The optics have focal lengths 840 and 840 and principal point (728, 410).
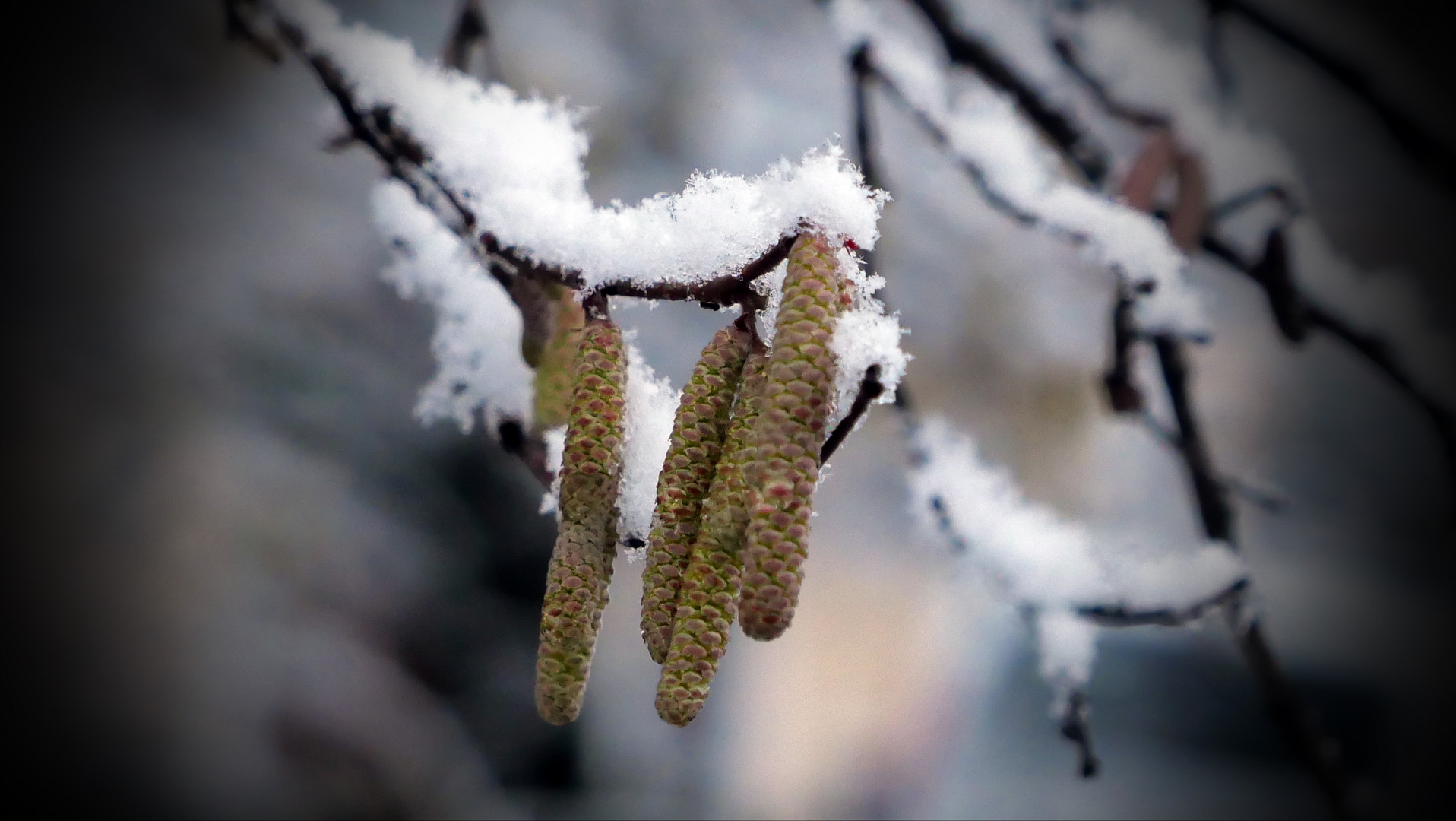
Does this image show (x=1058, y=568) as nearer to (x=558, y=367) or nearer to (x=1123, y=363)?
(x=1123, y=363)

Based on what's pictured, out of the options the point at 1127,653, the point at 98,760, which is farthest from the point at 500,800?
the point at 1127,653

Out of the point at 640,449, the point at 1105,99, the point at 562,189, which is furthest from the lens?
the point at 1105,99

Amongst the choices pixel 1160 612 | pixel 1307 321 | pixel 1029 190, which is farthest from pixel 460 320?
pixel 1307 321

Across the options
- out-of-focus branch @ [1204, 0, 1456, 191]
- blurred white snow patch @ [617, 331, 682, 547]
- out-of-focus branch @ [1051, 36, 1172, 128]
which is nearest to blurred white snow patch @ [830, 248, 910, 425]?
blurred white snow patch @ [617, 331, 682, 547]

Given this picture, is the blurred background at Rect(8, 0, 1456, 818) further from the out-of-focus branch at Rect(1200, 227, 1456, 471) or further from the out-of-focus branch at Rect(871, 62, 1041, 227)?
the out-of-focus branch at Rect(871, 62, 1041, 227)

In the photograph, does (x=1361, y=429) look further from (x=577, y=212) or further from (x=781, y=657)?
(x=577, y=212)

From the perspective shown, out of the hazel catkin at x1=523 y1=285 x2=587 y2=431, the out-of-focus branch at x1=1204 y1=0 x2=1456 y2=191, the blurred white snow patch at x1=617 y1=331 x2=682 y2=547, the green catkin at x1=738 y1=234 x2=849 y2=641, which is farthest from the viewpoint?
the out-of-focus branch at x1=1204 y1=0 x2=1456 y2=191
